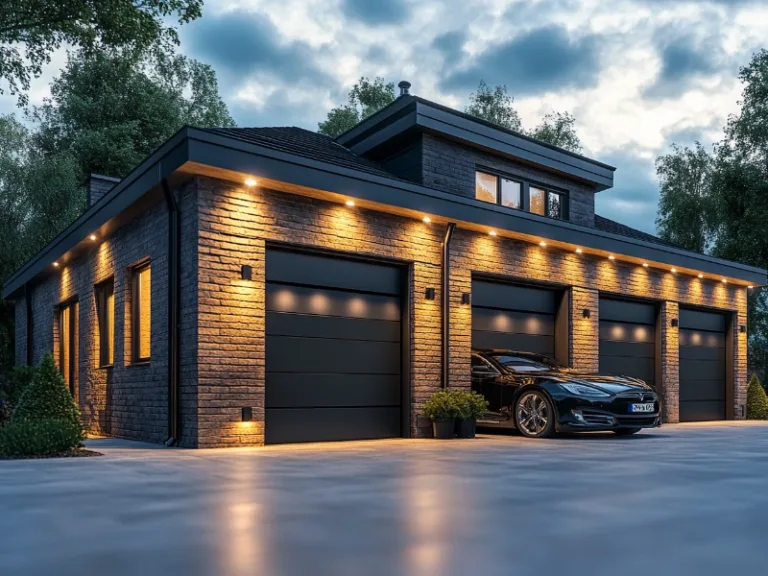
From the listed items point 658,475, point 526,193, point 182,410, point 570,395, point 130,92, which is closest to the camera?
point 658,475

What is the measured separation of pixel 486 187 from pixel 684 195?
23725 mm

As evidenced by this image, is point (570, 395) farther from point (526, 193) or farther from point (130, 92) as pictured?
point (130, 92)

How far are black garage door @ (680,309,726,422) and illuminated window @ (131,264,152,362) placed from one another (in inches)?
480

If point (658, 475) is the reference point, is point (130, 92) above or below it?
above

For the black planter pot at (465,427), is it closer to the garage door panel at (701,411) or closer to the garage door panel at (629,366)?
the garage door panel at (629,366)

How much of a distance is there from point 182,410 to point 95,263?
5.11m

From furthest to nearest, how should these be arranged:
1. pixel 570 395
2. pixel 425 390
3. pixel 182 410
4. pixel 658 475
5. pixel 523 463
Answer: pixel 425 390 → pixel 570 395 → pixel 182 410 → pixel 523 463 → pixel 658 475

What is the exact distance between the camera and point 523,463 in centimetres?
764

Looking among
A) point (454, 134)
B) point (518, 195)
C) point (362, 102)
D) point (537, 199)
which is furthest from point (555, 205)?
point (362, 102)

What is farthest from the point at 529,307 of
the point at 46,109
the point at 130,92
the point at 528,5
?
the point at 46,109

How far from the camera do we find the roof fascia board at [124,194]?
9.50 meters

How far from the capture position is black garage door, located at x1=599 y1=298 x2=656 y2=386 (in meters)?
15.9

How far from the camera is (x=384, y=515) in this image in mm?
4551

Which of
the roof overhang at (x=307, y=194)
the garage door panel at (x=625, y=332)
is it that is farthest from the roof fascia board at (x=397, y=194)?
the garage door panel at (x=625, y=332)
